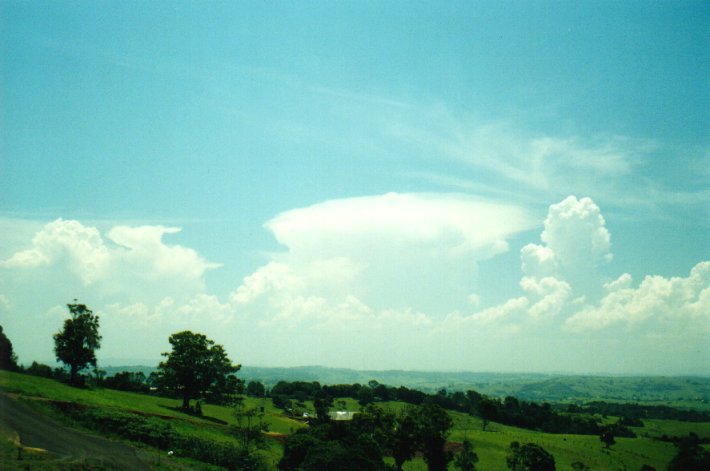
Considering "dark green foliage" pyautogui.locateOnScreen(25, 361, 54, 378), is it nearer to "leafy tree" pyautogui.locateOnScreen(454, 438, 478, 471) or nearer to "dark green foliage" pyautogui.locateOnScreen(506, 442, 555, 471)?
"leafy tree" pyautogui.locateOnScreen(454, 438, 478, 471)

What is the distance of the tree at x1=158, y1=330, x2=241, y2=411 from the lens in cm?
8200

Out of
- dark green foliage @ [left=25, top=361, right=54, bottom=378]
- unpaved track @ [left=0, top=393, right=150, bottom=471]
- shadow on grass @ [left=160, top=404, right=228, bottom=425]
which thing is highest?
dark green foliage @ [left=25, top=361, right=54, bottom=378]

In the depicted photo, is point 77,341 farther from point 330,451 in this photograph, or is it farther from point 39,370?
point 330,451

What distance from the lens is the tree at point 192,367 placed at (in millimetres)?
82000

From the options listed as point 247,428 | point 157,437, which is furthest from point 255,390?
point 157,437

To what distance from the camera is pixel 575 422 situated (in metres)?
164

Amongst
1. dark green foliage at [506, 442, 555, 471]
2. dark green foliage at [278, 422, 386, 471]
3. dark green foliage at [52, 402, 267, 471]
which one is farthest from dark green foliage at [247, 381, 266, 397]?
dark green foliage at [52, 402, 267, 471]

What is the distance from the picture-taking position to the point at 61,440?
40.7 metres

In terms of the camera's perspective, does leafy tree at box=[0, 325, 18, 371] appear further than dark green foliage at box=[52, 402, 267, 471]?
Yes

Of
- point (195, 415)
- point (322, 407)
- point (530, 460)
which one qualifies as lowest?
point (322, 407)

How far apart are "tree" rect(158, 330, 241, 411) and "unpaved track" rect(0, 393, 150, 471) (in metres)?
35.4

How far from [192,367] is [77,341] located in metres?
19.7

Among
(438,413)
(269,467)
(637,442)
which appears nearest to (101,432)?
(269,467)

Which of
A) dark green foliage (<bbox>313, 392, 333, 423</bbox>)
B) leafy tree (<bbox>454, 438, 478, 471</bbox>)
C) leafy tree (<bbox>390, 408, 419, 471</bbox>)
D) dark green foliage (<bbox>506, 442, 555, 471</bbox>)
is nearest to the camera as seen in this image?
dark green foliage (<bbox>506, 442, 555, 471</bbox>)
